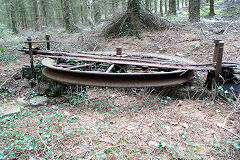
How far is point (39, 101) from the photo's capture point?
14.8ft

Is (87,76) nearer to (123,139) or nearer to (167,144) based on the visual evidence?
(123,139)

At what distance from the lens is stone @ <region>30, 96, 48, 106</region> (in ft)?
14.4

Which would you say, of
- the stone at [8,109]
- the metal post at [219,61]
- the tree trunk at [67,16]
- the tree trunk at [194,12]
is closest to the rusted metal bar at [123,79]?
the metal post at [219,61]

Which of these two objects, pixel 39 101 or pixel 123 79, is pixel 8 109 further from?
pixel 123 79

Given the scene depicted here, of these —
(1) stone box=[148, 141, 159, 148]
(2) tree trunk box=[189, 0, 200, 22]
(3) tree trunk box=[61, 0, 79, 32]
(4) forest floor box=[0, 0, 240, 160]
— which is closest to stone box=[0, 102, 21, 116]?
(4) forest floor box=[0, 0, 240, 160]

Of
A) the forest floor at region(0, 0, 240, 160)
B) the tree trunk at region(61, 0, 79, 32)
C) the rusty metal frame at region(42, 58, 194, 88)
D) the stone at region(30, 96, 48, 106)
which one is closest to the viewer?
the forest floor at region(0, 0, 240, 160)

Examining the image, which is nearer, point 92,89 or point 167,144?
point 167,144

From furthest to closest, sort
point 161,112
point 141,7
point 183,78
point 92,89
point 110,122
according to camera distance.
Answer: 1. point 141,7
2. point 92,89
3. point 183,78
4. point 161,112
5. point 110,122

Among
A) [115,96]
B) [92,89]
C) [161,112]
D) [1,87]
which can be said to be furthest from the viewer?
[1,87]

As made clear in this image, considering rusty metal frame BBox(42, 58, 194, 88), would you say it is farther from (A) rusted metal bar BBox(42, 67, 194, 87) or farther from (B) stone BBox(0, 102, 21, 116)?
(B) stone BBox(0, 102, 21, 116)

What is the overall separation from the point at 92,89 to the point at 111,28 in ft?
17.5

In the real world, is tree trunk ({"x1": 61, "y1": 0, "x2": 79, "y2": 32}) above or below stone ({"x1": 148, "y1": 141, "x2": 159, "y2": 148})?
above

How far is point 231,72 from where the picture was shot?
3.84m

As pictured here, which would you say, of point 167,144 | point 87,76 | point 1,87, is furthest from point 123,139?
point 1,87
